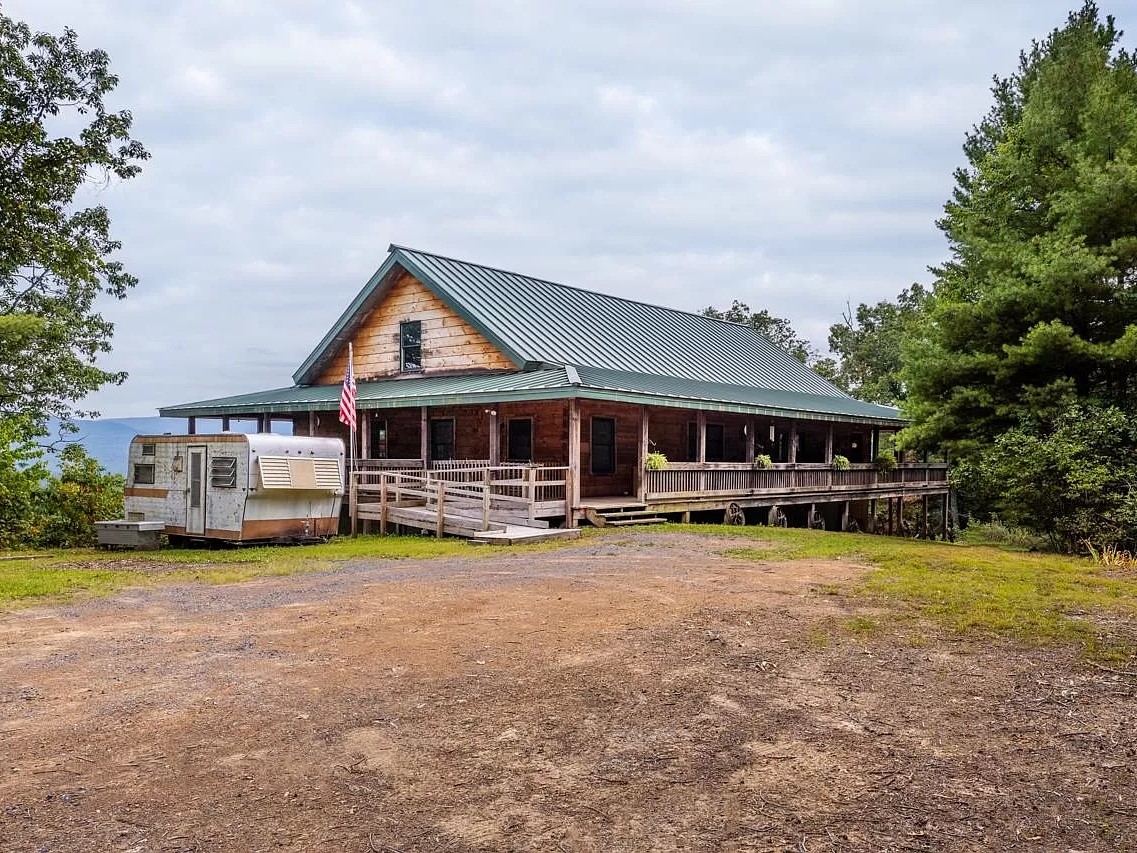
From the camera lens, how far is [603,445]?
72.4 ft

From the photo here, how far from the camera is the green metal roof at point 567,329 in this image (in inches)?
856

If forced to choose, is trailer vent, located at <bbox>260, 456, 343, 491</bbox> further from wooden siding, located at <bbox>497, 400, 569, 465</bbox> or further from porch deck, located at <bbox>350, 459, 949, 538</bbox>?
wooden siding, located at <bbox>497, 400, 569, 465</bbox>

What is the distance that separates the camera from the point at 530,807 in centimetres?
381

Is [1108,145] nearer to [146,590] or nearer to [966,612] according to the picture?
[966,612]

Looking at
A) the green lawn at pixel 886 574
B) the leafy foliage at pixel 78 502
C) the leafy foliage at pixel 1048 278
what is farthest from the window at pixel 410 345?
the leafy foliage at pixel 1048 278

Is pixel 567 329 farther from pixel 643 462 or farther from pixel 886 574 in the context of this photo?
pixel 886 574

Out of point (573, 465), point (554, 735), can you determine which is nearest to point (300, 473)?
point (573, 465)

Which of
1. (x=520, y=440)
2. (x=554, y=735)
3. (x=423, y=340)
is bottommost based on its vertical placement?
(x=554, y=735)

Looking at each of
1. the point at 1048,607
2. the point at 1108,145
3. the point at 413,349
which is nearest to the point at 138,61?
the point at 413,349

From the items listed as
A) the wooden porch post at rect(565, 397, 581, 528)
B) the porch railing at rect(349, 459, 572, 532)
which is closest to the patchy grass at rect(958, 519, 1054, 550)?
the wooden porch post at rect(565, 397, 581, 528)

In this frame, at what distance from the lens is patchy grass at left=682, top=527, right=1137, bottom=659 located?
7258 millimetres

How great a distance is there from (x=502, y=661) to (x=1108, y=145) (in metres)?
17.5

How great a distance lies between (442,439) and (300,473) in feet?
26.8

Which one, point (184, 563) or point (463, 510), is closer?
point (184, 563)
